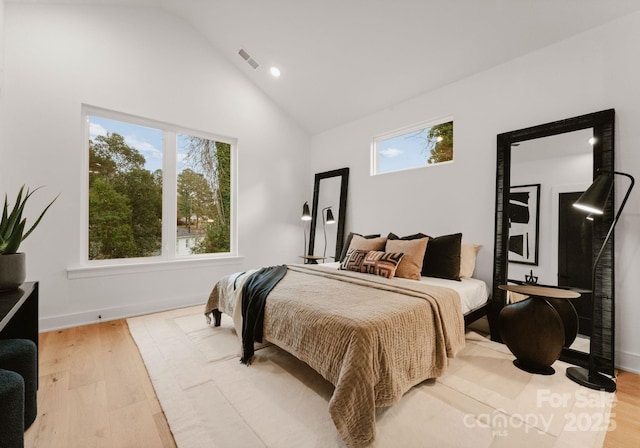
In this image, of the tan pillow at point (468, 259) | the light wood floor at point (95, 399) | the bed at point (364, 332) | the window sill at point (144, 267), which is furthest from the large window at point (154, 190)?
the tan pillow at point (468, 259)

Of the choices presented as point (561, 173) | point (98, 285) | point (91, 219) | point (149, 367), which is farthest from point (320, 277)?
point (91, 219)

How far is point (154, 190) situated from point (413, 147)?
340 cm

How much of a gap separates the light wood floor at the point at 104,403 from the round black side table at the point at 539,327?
15.8 inches

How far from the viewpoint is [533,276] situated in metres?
2.62

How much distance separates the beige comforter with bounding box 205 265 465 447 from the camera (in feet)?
4.83

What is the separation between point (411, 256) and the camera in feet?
9.50

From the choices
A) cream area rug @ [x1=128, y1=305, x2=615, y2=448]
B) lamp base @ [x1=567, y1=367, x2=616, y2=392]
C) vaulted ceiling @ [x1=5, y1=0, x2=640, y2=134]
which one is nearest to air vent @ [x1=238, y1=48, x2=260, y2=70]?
vaulted ceiling @ [x1=5, y1=0, x2=640, y2=134]

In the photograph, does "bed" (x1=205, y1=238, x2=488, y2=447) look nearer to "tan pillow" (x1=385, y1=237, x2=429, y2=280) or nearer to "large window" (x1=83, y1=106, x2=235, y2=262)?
"tan pillow" (x1=385, y1=237, x2=429, y2=280)

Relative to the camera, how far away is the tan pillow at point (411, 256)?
2.83 meters

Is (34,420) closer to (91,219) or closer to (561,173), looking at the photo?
(91,219)

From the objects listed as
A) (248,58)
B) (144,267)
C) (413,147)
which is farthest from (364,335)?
(248,58)

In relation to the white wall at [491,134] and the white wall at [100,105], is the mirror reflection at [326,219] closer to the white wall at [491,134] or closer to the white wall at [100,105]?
the white wall at [491,134]

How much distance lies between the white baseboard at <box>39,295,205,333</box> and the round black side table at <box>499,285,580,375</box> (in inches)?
141

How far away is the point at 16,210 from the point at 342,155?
3791 mm
